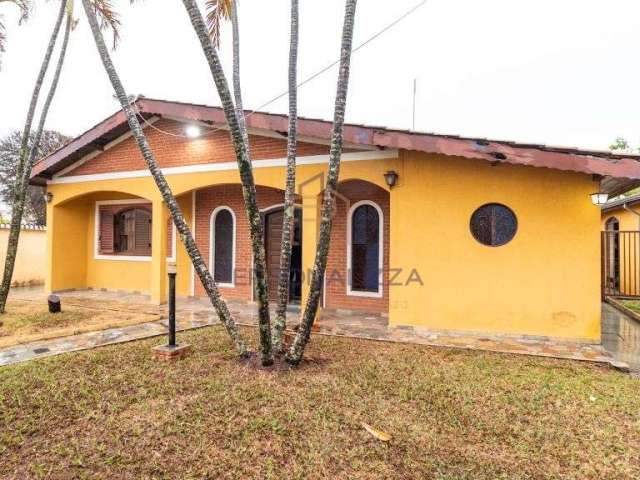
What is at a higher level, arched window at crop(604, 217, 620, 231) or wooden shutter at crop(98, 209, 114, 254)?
arched window at crop(604, 217, 620, 231)

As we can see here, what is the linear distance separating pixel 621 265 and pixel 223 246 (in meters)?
12.6

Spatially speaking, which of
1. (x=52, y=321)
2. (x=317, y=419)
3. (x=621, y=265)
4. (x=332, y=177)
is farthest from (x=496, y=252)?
(x=621, y=265)

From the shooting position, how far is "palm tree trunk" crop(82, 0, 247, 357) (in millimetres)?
4703

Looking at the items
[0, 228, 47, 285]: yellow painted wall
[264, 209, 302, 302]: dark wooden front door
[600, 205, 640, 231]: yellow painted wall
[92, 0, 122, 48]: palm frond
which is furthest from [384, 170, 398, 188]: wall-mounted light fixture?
[0, 228, 47, 285]: yellow painted wall

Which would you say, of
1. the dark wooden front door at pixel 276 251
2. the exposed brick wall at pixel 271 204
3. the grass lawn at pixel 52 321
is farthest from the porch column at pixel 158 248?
the dark wooden front door at pixel 276 251

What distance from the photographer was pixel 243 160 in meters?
4.21

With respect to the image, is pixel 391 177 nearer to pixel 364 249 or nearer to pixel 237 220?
pixel 364 249

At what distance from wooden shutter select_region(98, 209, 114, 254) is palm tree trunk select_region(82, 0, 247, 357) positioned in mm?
7962

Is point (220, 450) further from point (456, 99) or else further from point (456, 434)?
point (456, 99)

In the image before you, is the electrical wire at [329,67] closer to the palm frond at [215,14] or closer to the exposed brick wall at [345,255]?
the palm frond at [215,14]

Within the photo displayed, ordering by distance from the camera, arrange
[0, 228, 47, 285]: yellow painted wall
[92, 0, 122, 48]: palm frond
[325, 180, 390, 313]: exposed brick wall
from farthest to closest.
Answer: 1. [0, 228, 47, 285]: yellow painted wall
2. [325, 180, 390, 313]: exposed brick wall
3. [92, 0, 122, 48]: palm frond

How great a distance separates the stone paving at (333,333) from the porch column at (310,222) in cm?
120

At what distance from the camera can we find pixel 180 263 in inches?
418

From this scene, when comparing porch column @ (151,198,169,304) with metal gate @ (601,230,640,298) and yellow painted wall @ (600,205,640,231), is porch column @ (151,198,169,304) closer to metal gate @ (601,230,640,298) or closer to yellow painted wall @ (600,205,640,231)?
metal gate @ (601,230,640,298)
